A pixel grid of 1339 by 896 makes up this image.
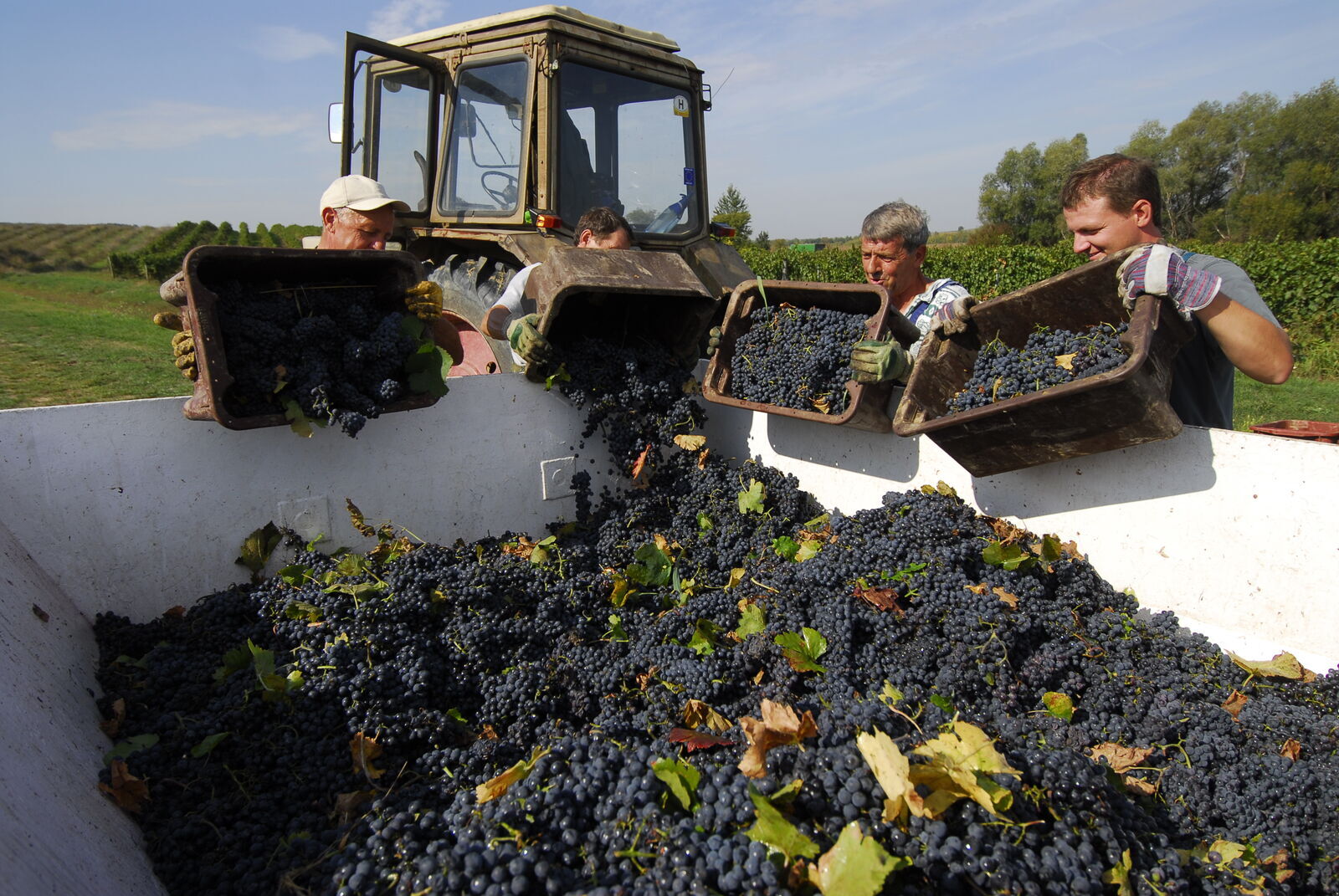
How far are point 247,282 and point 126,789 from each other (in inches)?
61.6

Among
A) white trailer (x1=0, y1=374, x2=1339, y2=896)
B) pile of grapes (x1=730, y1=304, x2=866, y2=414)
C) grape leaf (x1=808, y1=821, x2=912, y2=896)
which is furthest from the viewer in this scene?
pile of grapes (x1=730, y1=304, x2=866, y2=414)

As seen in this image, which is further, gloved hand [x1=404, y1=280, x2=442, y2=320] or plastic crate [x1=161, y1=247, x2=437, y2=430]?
gloved hand [x1=404, y1=280, x2=442, y2=320]

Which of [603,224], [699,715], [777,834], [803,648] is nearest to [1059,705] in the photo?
[803,648]

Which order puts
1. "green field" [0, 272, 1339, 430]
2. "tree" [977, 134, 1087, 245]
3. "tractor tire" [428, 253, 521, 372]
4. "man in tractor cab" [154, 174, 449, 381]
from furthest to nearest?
"tree" [977, 134, 1087, 245]
"green field" [0, 272, 1339, 430]
"tractor tire" [428, 253, 521, 372]
"man in tractor cab" [154, 174, 449, 381]

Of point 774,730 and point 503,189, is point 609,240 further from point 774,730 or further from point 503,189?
point 774,730

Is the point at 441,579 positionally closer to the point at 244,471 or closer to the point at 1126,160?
the point at 244,471

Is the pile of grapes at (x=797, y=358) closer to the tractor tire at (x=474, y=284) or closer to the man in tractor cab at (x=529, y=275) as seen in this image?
the man in tractor cab at (x=529, y=275)

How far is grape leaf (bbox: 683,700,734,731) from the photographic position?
6.33 feet

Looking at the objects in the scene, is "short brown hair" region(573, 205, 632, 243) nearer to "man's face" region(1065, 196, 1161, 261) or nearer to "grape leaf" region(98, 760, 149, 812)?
"man's face" region(1065, 196, 1161, 261)

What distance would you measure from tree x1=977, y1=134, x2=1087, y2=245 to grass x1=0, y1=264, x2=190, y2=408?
5605 cm

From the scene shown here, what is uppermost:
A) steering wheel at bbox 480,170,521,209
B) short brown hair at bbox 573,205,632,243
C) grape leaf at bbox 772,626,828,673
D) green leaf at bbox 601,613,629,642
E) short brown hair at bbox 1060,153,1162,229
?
steering wheel at bbox 480,170,521,209

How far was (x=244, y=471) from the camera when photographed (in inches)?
98.4

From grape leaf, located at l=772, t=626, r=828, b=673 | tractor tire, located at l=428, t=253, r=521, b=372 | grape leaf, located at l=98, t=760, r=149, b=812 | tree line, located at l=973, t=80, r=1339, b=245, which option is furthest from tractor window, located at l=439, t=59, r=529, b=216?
tree line, located at l=973, t=80, r=1339, b=245

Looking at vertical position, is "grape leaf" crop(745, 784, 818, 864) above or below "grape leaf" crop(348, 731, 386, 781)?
above
